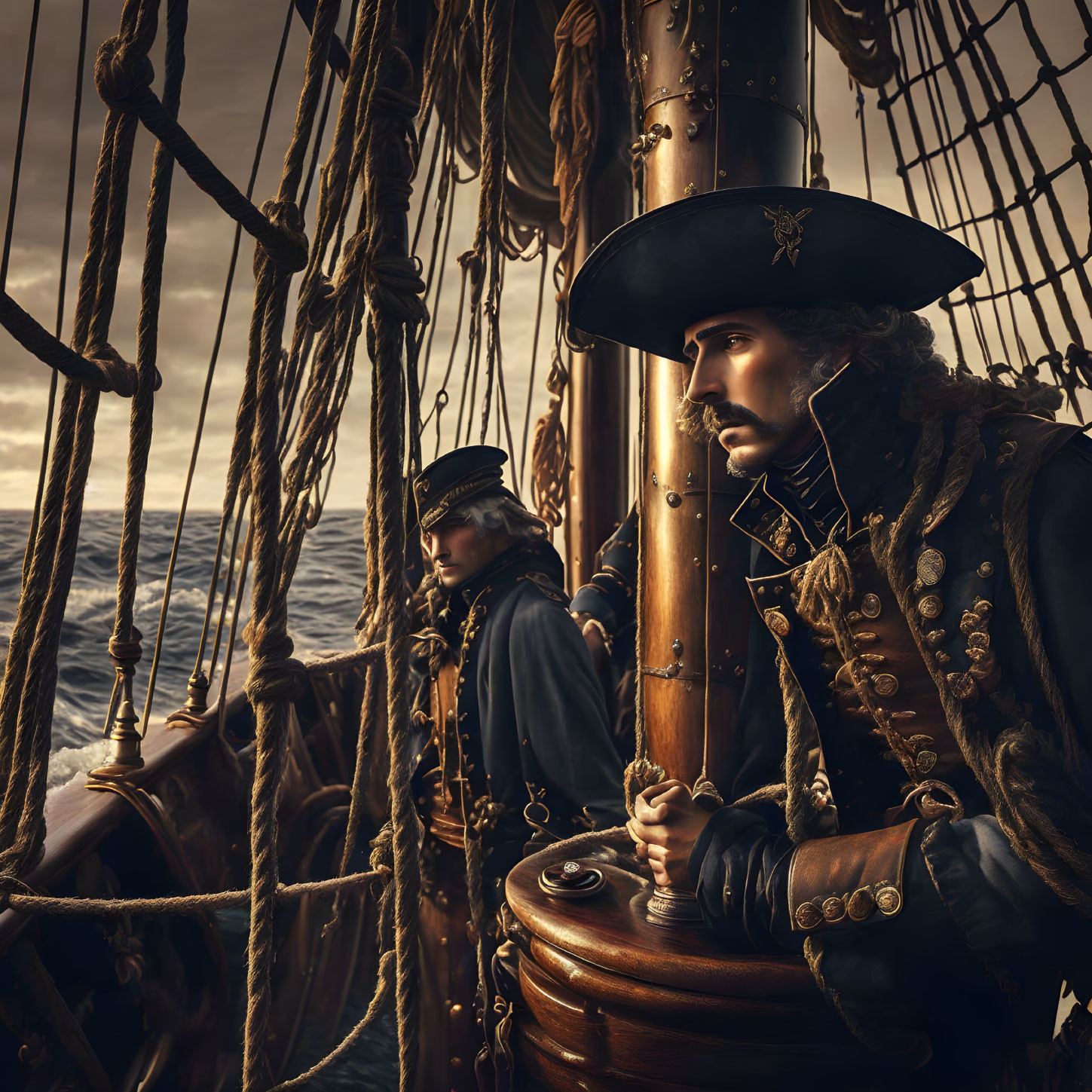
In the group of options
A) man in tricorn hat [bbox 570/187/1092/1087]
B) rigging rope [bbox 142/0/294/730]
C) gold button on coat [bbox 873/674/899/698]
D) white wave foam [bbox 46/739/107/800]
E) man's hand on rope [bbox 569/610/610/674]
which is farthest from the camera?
white wave foam [bbox 46/739/107/800]

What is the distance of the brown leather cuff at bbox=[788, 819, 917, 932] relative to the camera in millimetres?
744

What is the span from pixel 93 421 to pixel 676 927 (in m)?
0.86

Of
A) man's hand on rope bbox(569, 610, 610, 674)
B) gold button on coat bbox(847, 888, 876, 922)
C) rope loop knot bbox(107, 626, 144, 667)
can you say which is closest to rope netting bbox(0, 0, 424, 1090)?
rope loop knot bbox(107, 626, 144, 667)

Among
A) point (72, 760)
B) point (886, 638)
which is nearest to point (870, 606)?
point (886, 638)

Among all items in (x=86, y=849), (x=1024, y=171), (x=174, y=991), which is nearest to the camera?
(x=86, y=849)

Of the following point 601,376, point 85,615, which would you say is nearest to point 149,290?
point 601,376

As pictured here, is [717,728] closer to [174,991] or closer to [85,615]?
[174,991]

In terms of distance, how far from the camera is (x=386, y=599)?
0.70 meters

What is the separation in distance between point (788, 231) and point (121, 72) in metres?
0.67

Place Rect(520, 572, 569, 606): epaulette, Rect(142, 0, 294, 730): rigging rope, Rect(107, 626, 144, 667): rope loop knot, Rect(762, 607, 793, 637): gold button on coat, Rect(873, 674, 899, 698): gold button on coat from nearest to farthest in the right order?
Rect(873, 674, 899, 698): gold button on coat
Rect(762, 607, 793, 637): gold button on coat
Rect(107, 626, 144, 667): rope loop knot
Rect(142, 0, 294, 730): rigging rope
Rect(520, 572, 569, 606): epaulette

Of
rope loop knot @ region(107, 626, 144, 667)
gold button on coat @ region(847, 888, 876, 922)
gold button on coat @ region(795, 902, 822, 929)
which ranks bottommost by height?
gold button on coat @ region(795, 902, 822, 929)

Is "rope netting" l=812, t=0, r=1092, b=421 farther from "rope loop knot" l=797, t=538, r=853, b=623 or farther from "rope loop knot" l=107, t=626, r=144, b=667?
"rope loop knot" l=107, t=626, r=144, b=667

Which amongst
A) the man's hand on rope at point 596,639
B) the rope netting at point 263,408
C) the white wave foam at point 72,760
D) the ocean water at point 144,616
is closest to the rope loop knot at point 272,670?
the rope netting at point 263,408

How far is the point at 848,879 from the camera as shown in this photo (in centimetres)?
77
